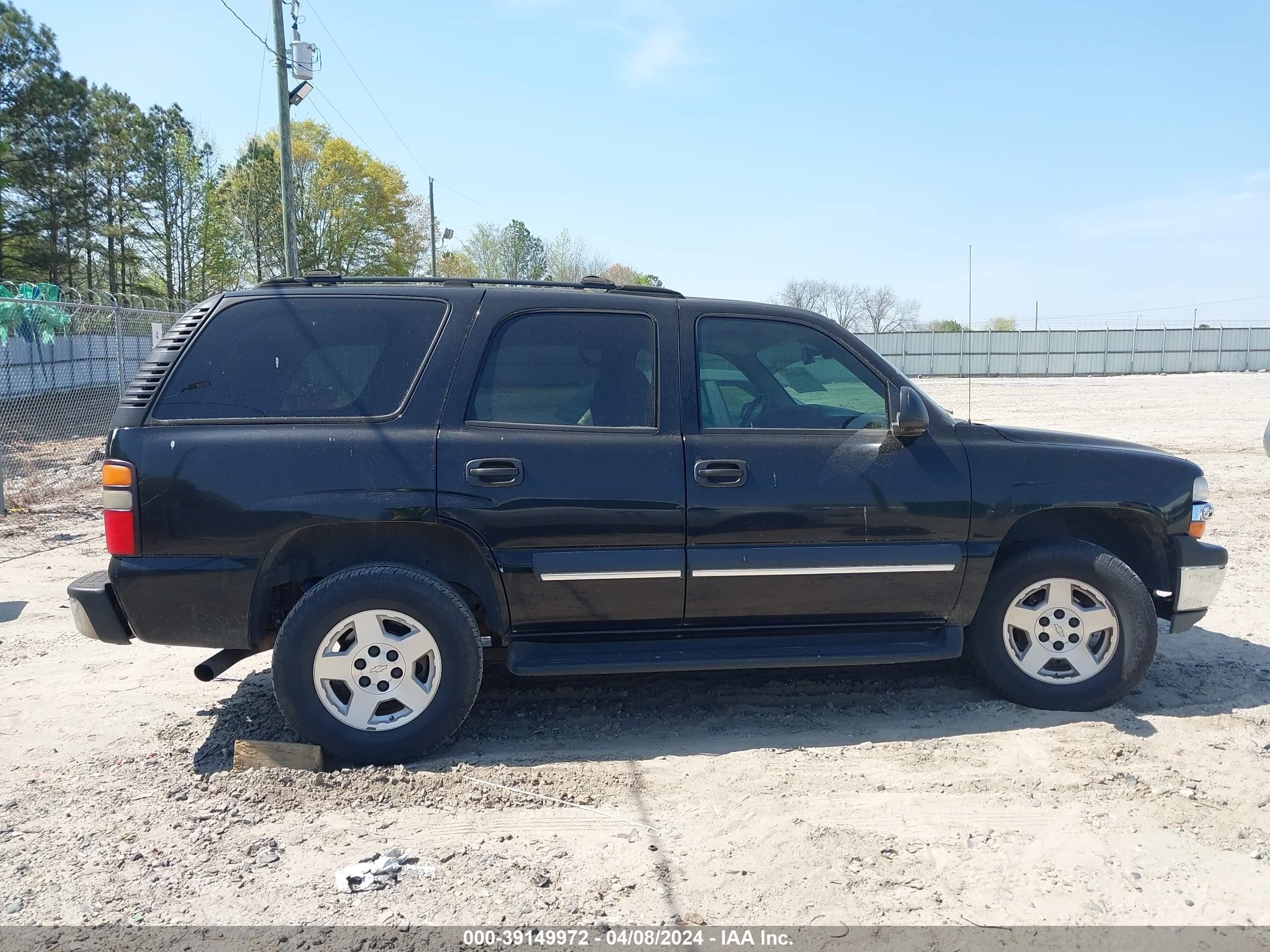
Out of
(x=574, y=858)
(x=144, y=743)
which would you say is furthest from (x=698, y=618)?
(x=144, y=743)

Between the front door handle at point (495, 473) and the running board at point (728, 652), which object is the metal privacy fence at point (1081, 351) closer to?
the running board at point (728, 652)

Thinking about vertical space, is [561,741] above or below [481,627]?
below

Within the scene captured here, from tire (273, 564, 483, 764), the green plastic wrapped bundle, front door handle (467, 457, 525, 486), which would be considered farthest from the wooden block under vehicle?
the green plastic wrapped bundle

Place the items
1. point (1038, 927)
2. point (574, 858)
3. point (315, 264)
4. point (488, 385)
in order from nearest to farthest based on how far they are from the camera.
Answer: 1. point (1038, 927)
2. point (574, 858)
3. point (488, 385)
4. point (315, 264)

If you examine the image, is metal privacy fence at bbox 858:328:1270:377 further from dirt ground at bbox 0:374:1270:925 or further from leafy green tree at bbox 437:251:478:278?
dirt ground at bbox 0:374:1270:925

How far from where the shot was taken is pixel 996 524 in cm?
428

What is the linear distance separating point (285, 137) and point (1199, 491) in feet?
63.8

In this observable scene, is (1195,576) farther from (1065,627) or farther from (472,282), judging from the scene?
(472,282)

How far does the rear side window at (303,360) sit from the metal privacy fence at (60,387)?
24.0 feet

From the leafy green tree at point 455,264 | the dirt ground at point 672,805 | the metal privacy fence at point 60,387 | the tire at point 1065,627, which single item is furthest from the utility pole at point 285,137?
the leafy green tree at point 455,264

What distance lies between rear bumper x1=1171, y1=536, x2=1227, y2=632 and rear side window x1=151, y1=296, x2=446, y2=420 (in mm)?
3639

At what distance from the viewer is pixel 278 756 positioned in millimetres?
3898

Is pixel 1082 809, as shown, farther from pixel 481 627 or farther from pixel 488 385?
pixel 488 385

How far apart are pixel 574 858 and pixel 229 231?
158ft
